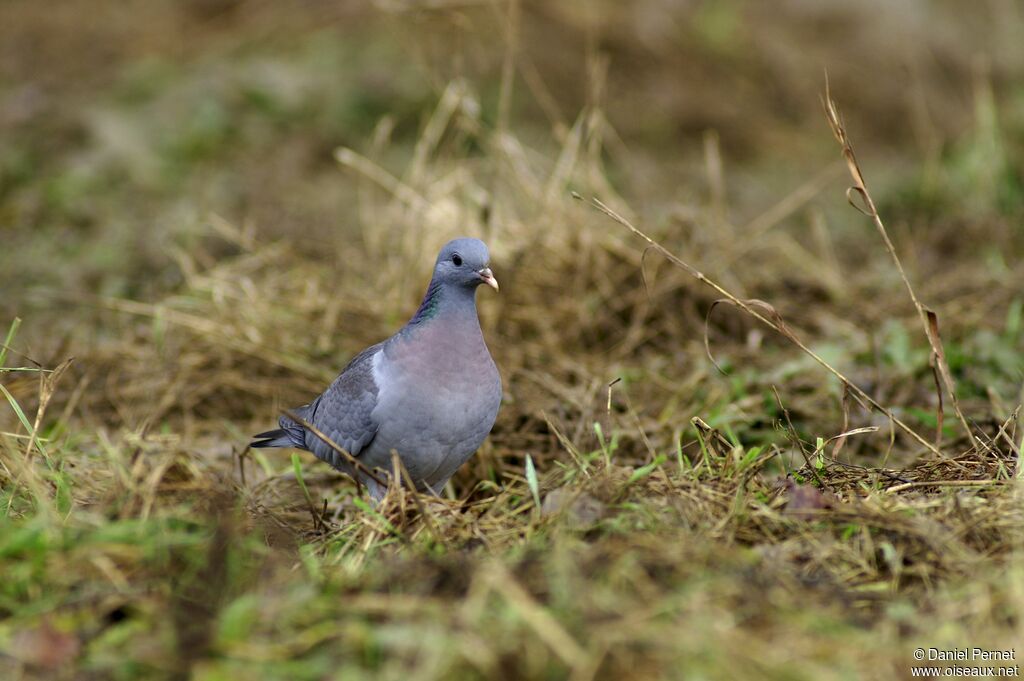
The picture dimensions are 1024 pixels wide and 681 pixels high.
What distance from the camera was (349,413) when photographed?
12.1 feet

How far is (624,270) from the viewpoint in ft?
17.9

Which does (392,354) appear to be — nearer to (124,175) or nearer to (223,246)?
(223,246)

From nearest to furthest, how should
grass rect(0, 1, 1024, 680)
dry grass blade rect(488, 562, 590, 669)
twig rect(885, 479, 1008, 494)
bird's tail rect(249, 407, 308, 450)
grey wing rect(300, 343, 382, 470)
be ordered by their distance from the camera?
dry grass blade rect(488, 562, 590, 669) → grass rect(0, 1, 1024, 680) → twig rect(885, 479, 1008, 494) → grey wing rect(300, 343, 382, 470) → bird's tail rect(249, 407, 308, 450)

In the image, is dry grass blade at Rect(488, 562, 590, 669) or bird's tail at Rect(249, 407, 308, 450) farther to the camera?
bird's tail at Rect(249, 407, 308, 450)

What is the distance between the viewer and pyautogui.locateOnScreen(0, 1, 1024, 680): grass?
2.41 metres

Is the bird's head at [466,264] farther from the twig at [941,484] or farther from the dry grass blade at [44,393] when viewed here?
the twig at [941,484]

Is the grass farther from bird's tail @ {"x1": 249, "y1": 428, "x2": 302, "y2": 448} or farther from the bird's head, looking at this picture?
the bird's head

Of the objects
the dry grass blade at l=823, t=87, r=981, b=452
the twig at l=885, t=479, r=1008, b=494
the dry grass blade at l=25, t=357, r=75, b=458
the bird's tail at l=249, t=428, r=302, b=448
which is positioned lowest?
the bird's tail at l=249, t=428, r=302, b=448

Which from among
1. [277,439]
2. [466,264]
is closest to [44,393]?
[277,439]

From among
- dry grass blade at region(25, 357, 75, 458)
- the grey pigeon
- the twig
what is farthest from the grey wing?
the twig

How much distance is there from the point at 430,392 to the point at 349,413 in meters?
0.35

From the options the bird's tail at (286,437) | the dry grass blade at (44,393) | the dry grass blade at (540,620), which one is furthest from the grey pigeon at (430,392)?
the dry grass blade at (540,620)

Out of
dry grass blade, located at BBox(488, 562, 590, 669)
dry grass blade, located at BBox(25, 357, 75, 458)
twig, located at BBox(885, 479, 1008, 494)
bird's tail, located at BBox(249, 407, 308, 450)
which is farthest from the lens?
bird's tail, located at BBox(249, 407, 308, 450)

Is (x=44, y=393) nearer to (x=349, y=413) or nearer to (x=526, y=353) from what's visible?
(x=349, y=413)
